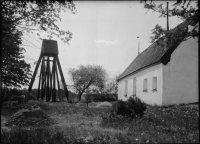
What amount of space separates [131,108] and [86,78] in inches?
1274

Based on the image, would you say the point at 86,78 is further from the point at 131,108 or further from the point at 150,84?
the point at 131,108

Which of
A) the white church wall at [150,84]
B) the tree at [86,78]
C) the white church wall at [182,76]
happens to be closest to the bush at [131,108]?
the white church wall at [182,76]

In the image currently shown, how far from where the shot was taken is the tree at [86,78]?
41500mm

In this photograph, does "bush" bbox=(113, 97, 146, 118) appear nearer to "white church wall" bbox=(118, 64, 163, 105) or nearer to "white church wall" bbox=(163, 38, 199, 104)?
"white church wall" bbox=(163, 38, 199, 104)

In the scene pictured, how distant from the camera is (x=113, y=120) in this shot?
27.5ft

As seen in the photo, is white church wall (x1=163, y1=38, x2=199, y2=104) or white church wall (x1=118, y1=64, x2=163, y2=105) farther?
white church wall (x1=118, y1=64, x2=163, y2=105)

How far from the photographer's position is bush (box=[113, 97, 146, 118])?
9.15m

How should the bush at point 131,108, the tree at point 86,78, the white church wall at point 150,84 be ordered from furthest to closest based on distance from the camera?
the tree at point 86,78, the white church wall at point 150,84, the bush at point 131,108

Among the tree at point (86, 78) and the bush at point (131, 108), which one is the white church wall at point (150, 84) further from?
the tree at point (86, 78)

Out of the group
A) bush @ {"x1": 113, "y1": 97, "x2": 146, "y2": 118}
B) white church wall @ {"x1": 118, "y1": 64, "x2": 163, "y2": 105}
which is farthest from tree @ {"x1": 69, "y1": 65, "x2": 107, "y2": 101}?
bush @ {"x1": 113, "y1": 97, "x2": 146, "y2": 118}

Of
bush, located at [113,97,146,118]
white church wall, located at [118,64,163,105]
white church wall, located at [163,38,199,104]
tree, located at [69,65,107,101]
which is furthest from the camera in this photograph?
tree, located at [69,65,107,101]

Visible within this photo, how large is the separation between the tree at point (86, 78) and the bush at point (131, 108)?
103 ft

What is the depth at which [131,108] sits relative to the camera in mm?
9203

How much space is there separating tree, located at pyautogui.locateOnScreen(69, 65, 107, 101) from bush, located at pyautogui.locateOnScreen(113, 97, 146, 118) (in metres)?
31.5
